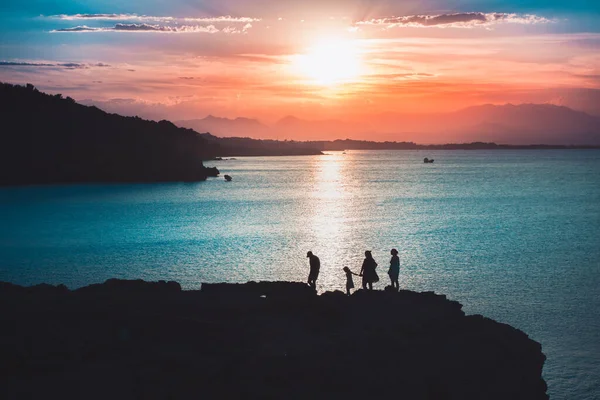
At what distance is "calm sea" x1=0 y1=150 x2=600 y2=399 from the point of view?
33188 mm

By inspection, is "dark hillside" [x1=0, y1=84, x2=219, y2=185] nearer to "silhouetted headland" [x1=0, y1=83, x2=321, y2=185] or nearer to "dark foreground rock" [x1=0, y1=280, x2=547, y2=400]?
"silhouetted headland" [x1=0, y1=83, x2=321, y2=185]

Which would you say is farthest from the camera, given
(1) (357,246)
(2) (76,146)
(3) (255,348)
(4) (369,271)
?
(2) (76,146)

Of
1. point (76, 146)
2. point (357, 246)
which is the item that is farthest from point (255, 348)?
point (76, 146)

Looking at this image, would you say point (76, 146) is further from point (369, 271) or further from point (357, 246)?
point (369, 271)

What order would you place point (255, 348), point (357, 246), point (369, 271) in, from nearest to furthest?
point (255, 348), point (369, 271), point (357, 246)

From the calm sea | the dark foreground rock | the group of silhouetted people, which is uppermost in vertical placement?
the group of silhouetted people

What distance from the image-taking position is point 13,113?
496 ft

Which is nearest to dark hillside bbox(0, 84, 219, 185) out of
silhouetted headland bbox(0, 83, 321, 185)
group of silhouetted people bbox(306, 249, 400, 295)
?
silhouetted headland bbox(0, 83, 321, 185)

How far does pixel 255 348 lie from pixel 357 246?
1460 inches

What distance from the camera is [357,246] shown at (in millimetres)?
54562

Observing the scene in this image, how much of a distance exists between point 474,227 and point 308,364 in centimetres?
5652

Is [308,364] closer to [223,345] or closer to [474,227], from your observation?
[223,345]

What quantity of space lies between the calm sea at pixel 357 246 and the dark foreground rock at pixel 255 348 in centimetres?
495

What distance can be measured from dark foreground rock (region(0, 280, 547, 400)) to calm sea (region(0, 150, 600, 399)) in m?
4.95
